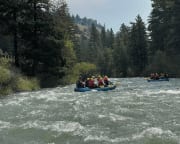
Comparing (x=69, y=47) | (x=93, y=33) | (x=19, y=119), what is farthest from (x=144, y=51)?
(x=19, y=119)

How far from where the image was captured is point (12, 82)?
3428cm

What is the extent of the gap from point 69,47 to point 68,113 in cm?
3429

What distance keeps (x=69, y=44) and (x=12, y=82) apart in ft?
67.6

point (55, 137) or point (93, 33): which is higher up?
point (93, 33)

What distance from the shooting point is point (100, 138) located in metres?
14.1

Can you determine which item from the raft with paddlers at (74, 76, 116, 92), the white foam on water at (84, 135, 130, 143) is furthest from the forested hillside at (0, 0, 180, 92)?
the white foam on water at (84, 135, 130, 143)

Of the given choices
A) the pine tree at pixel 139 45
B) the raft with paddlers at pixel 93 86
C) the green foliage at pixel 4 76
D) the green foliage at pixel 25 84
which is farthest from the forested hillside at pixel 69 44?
the green foliage at pixel 4 76

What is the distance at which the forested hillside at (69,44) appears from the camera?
138 ft

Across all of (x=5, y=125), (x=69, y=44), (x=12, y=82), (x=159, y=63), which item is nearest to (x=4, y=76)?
(x=12, y=82)

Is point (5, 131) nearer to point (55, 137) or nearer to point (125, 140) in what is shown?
point (55, 137)

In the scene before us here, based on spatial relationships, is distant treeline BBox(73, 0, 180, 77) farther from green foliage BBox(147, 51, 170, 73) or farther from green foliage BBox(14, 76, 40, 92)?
green foliage BBox(14, 76, 40, 92)

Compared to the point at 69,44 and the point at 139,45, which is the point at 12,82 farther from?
the point at 139,45

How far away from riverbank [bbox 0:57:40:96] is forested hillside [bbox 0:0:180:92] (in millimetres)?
2924

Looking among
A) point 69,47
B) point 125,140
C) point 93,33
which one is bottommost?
point 125,140
